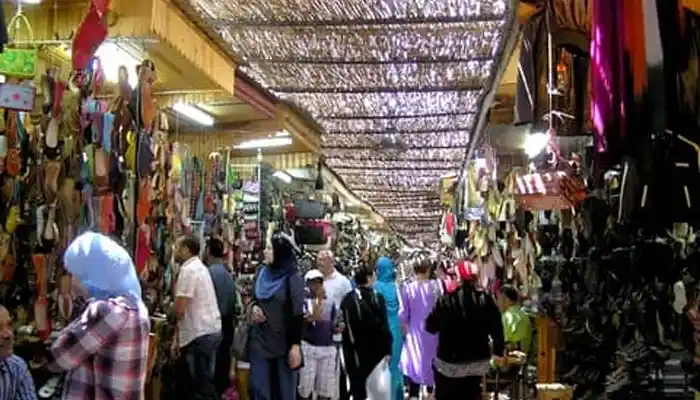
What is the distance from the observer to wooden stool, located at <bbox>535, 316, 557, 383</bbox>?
25.1ft

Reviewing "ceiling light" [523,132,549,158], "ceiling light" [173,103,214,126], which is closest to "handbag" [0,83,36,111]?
"ceiling light" [523,132,549,158]

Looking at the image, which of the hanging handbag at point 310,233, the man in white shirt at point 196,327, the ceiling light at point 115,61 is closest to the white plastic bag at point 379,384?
the man in white shirt at point 196,327

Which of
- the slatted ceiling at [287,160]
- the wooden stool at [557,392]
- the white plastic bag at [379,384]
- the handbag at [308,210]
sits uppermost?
the slatted ceiling at [287,160]

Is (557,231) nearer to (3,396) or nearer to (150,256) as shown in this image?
(150,256)

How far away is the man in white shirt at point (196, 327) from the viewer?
22.0 feet

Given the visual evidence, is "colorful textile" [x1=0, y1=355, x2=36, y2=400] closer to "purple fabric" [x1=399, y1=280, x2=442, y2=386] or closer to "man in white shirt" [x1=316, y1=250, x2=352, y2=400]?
"man in white shirt" [x1=316, y1=250, x2=352, y2=400]

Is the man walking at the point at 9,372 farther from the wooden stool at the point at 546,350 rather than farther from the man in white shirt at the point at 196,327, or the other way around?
the wooden stool at the point at 546,350

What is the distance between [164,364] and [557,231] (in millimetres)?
3144

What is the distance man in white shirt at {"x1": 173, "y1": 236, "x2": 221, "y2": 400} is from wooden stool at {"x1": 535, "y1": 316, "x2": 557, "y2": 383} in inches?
106

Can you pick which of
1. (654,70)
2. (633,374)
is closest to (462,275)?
(633,374)

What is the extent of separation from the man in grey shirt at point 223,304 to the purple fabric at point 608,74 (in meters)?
4.72

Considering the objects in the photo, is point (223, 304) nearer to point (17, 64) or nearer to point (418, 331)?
point (418, 331)

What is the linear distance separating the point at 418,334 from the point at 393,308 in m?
0.40

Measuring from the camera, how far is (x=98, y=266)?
389cm
